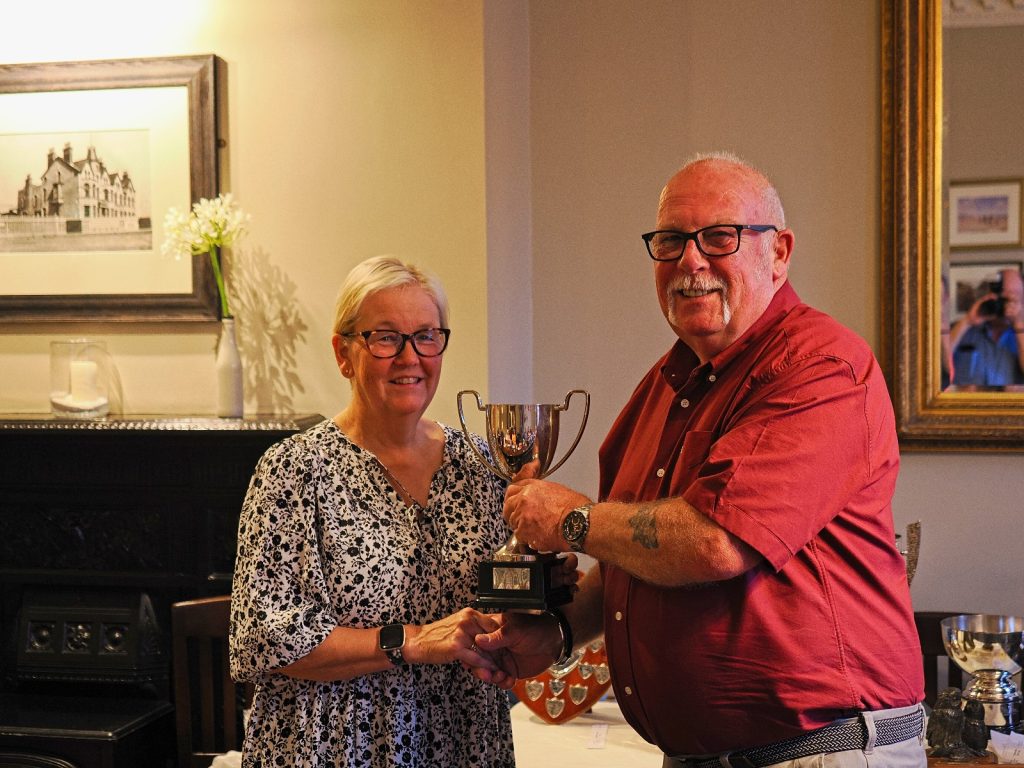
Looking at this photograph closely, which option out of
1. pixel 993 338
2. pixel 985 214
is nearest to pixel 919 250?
pixel 985 214

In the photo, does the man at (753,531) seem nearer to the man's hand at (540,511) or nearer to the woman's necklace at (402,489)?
the man's hand at (540,511)

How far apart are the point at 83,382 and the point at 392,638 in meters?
1.84

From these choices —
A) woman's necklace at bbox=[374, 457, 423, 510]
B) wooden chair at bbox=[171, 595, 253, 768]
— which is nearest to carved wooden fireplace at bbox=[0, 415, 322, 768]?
wooden chair at bbox=[171, 595, 253, 768]

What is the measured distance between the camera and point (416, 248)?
3373 mm

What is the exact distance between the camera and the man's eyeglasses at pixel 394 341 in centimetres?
216

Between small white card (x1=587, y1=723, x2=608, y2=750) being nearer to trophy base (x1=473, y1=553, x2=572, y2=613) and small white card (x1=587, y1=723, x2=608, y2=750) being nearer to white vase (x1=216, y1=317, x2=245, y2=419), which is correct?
trophy base (x1=473, y1=553, x2=572, y2=613)

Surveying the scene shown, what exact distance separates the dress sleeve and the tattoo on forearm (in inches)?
24.7

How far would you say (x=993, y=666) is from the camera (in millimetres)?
2688

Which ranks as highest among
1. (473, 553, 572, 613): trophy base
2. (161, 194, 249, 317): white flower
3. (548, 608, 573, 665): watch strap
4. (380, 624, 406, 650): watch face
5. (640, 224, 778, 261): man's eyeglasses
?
(161, 194, 249, 317): white flower

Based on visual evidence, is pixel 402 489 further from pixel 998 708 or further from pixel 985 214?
pixel 985 214

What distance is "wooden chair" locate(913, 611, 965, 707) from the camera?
10.8ft

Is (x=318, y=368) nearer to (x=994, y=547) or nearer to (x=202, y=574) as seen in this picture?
(x=202, y=574)

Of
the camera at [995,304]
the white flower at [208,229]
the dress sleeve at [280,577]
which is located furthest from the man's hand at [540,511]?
the camera at [995,304]

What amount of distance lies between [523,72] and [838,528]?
238 centimetres
